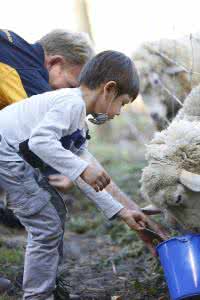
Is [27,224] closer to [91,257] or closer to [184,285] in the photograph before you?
[184,285]

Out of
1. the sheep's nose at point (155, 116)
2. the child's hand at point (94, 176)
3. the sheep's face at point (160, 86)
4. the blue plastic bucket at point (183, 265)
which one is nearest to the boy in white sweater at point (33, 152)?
the child's hand at point (94, 176)

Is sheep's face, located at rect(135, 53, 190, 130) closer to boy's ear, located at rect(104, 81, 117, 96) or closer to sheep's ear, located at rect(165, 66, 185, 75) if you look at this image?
sheep's ear, located at rect(165, 66, 185, 75)

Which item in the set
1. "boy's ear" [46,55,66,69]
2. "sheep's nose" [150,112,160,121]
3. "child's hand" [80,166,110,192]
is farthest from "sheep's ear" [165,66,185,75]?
"child's hand" [80,166,110,192]

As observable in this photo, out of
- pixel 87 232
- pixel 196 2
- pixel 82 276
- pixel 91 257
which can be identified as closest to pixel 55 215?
pixel 82 276

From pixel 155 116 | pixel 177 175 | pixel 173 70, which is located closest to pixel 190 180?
pixel 177 175

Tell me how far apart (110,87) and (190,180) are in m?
0.66

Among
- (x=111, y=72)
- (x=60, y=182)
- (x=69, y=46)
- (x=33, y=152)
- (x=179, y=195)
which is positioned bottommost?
(x=179, y=195)

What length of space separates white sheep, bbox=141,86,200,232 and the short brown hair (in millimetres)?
498

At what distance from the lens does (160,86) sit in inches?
259

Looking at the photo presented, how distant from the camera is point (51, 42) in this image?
3.86 meters

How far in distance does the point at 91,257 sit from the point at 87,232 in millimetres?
849

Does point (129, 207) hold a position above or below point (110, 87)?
below

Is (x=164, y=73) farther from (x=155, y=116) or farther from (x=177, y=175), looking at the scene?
(x=177, y=175)

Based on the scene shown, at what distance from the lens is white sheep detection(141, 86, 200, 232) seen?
328 centimetres
